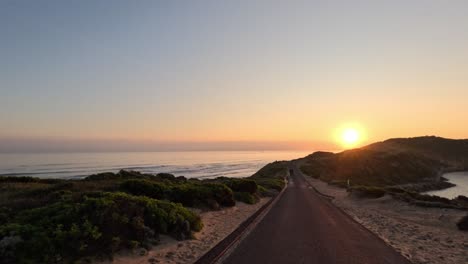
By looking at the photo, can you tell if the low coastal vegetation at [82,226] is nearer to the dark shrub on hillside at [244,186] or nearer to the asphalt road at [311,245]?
the asphalt road at [311,245]

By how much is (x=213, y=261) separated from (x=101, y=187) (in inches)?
465

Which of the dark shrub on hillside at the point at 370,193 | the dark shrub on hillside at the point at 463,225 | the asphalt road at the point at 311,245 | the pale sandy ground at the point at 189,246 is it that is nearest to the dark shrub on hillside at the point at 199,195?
the pale sandy ground at the point at 189,246

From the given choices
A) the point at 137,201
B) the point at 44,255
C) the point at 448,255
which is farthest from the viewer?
the point at 137,201

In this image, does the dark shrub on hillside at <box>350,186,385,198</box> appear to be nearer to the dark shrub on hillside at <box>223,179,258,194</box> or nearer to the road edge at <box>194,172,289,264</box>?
the dark shrub on hillside at <box>223,179,258,194</box>

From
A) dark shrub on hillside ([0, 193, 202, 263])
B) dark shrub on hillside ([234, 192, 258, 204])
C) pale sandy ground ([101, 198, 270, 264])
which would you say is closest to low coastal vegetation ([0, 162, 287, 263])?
dark shrub on hillside ([0, 193, 202, 263])

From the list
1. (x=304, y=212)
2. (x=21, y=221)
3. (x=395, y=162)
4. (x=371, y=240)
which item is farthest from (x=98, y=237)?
(x=395, y=162)

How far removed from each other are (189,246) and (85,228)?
12.5ft

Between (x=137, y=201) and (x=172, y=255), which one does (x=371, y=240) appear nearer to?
(x=172, y=255)

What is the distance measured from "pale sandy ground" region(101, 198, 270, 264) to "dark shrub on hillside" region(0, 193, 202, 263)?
0.48 meters

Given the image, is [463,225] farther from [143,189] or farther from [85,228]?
[85,228]

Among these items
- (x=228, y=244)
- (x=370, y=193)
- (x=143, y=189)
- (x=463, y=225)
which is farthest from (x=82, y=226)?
(x=370, y=193)

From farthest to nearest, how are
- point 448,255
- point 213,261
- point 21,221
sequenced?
point 448,255
point 21,221
point 213,261

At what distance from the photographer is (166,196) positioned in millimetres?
21672

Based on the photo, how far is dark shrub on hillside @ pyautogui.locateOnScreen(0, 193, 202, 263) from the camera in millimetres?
10202
